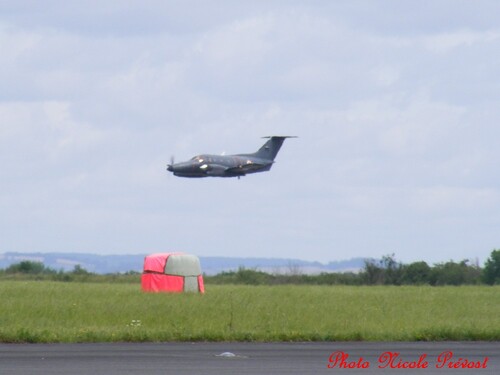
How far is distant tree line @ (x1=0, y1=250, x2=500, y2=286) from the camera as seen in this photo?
67.2 metres

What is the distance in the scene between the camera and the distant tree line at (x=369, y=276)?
2648 inches

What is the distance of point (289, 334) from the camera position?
25.2 metres

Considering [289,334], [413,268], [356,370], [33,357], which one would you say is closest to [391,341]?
[289,334]

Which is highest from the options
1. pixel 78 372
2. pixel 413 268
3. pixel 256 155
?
pixel 256 155

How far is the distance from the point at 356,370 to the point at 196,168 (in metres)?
35.5

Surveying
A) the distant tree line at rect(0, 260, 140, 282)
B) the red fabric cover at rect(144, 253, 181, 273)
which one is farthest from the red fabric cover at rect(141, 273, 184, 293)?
the distant tree line at rect(0, 260, 140, 282)

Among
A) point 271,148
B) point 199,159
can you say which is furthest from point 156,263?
point 271,148

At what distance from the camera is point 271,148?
59719mm

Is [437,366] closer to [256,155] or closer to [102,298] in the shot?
[102,298]

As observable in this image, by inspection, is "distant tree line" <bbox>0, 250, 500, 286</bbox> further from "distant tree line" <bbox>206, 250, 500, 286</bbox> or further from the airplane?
the airplane

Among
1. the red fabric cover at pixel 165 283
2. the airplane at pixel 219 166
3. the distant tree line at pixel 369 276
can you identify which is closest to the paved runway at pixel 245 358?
the red fabric cover at pixel 165 283

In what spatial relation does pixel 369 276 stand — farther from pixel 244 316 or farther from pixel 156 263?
pixel 244 316

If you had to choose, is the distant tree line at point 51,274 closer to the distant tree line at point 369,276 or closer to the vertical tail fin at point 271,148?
the distant tree line at point 369,276

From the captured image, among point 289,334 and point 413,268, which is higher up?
point 413,268
